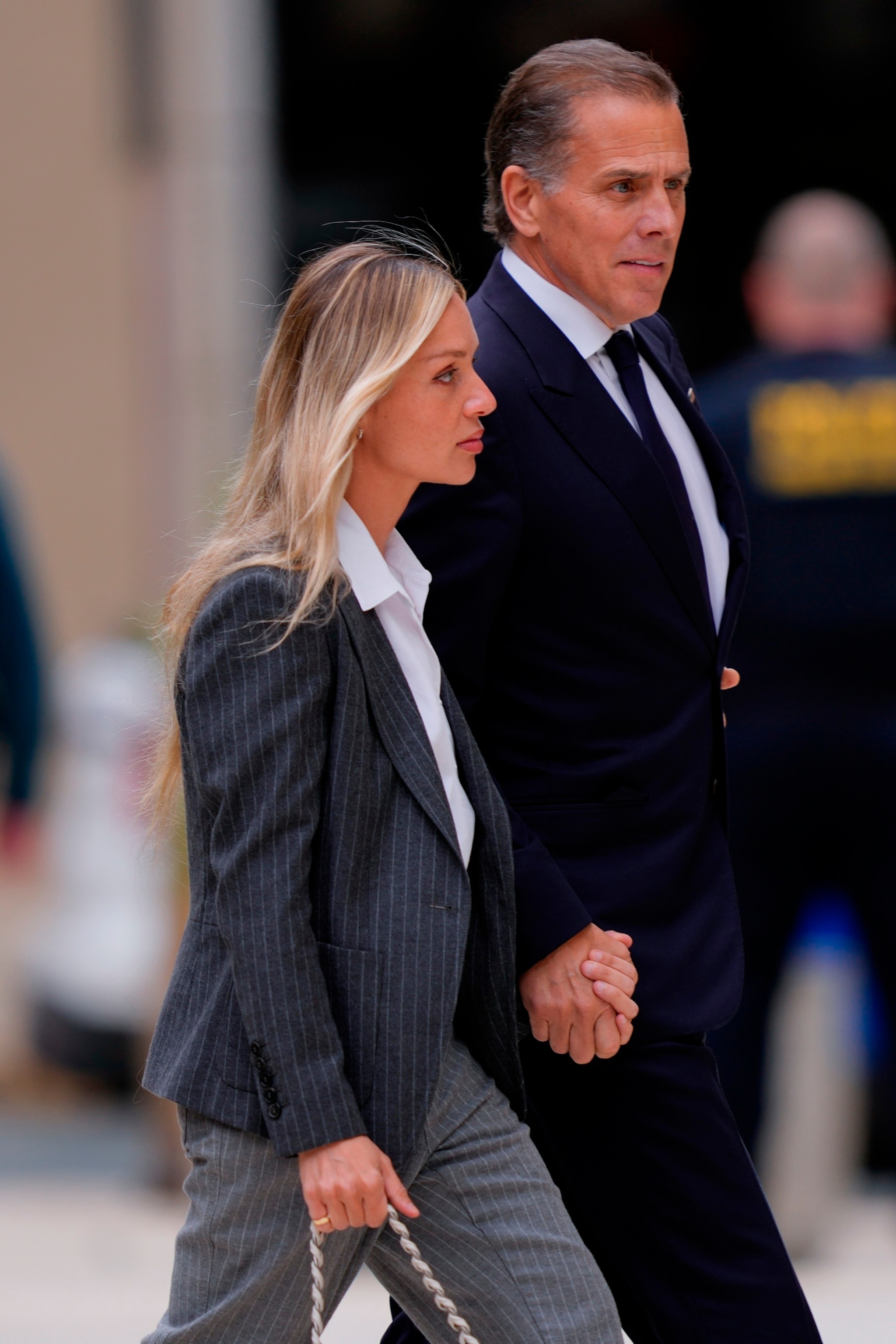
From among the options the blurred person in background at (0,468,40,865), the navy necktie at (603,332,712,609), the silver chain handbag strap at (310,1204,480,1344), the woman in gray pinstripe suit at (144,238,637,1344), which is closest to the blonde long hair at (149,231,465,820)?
the woman in gray pinstripe suit at (144,238,637,1344)

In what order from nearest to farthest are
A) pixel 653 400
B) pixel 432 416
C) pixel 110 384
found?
pixel 432 416 → pixel 653 400 → pixel 110 384

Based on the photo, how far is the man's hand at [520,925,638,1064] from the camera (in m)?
2.29

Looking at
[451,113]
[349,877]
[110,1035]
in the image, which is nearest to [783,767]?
[349,877]

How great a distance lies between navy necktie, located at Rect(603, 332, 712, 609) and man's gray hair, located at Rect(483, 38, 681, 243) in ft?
0.72

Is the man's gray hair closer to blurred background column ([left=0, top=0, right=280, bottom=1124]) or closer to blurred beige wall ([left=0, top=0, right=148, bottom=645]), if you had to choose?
blurred background column ([left=0, top=0, right=280, bottom=1124])

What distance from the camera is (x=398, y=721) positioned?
2.12 m

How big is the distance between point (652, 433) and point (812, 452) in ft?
5.99

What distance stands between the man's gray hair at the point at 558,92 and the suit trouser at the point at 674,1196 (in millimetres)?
1061

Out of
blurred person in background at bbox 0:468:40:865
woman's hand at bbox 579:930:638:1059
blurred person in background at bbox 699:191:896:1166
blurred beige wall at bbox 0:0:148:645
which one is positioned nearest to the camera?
woman's hand at bbox 579:930:638:1059

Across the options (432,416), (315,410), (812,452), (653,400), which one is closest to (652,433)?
(653,400)

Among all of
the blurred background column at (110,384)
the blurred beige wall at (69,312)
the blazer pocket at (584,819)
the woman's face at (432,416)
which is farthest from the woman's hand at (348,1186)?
the blurred beige wall at (69,312)

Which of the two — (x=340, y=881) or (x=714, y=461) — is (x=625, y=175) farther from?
(x=340, y=881)

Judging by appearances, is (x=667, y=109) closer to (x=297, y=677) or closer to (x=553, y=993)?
(x=297, y=677)

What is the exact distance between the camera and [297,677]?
204cm
